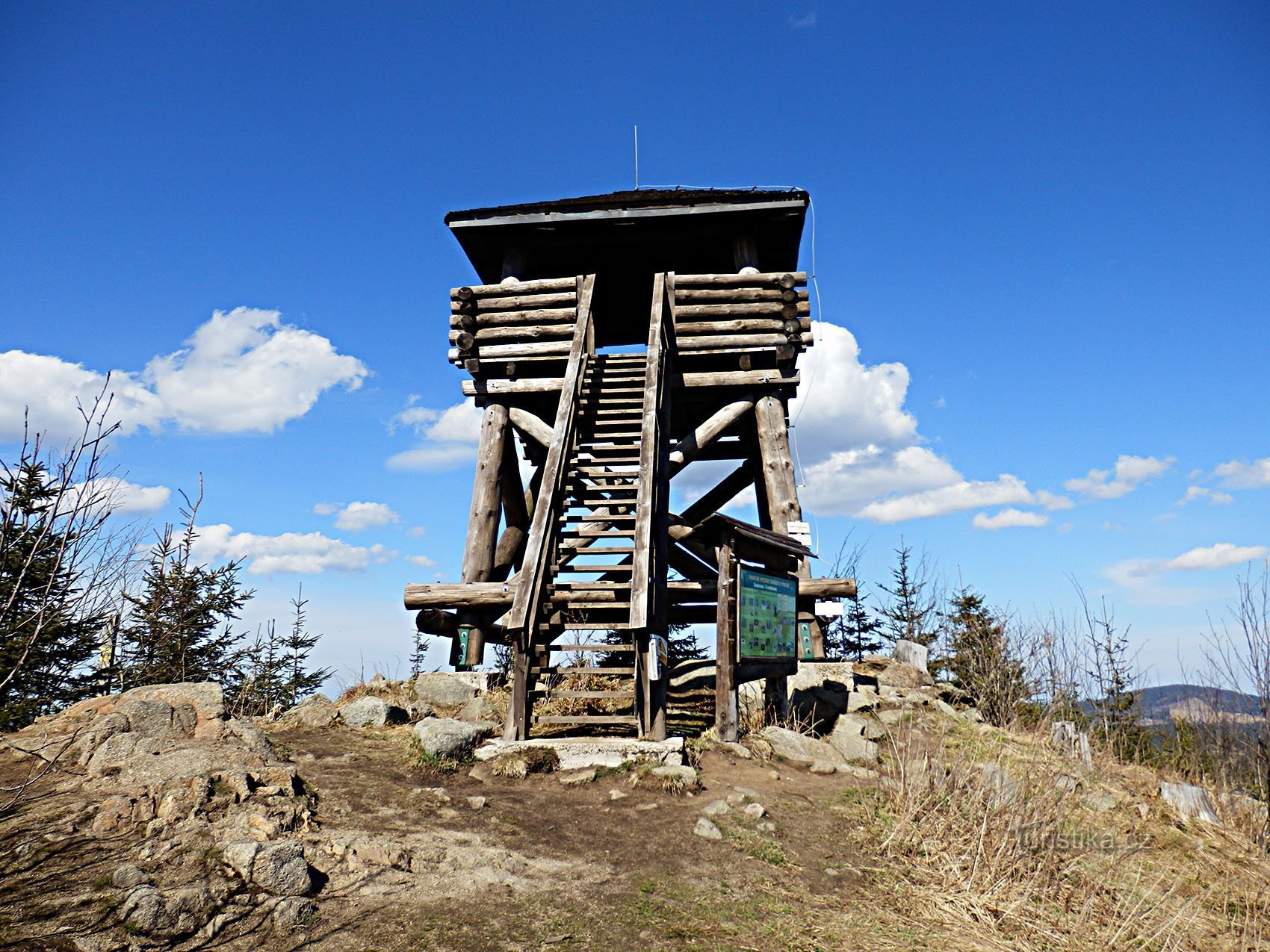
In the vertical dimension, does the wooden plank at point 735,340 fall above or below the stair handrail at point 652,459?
above

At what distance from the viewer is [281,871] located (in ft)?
13.9

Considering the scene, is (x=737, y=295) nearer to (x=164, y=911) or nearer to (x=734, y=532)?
(x=734, y=532)

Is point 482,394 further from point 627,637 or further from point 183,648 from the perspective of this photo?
point 183,648

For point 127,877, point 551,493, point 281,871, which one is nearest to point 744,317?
point 551,493

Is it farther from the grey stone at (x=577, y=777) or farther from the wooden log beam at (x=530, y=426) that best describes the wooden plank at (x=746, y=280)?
the grey stone at (x=577, y=777)

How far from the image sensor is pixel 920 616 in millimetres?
23438

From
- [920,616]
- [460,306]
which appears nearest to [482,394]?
[460,306]

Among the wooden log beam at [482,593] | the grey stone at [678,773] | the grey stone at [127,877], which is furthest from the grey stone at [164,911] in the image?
the wooden log beam at [482,593]

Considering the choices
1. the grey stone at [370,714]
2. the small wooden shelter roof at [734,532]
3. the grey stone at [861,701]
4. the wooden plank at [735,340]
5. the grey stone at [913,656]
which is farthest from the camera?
the grey stone at [913,656]

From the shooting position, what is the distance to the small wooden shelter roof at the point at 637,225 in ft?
37.4

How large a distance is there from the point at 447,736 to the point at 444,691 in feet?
11.5

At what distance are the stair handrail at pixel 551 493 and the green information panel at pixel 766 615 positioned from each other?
2.25m

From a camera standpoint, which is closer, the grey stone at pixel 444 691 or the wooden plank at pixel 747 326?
the grey stone at pixel 444 691

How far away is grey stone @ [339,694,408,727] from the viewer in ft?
29.2
